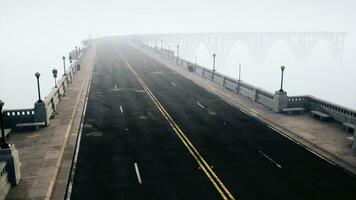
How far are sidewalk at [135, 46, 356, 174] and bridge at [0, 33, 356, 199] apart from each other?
0.07 meters

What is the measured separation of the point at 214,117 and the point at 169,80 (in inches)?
865

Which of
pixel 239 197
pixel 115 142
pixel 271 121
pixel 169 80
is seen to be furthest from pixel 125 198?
pixel 169 80

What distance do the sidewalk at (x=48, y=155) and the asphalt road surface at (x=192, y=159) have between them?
85 centimetres

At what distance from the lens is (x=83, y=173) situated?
1925 centimetres

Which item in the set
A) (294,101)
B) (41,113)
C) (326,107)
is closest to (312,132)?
(326,107)

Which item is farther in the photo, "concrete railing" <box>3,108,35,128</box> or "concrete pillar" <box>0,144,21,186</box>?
"concrete railing" <box>3,108,35,128</box>

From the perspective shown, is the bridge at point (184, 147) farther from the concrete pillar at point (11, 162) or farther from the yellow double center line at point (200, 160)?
the concrete pillar at point (11, 162)

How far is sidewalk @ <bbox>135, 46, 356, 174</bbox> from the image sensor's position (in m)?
21.9

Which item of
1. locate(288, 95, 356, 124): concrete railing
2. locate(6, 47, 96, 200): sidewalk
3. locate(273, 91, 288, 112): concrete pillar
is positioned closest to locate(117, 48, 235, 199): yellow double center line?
locate(6, 47, 96, 200): sidewalk

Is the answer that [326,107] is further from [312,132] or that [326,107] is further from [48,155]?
[48,155]

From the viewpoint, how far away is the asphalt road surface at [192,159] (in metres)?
17.3

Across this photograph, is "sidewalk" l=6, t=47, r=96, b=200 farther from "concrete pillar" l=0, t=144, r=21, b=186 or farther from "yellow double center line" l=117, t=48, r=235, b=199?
"yellow double center line" l=117, t=48, r=235, b=199

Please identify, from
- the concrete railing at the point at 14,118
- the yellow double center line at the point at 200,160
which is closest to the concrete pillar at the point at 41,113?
the concrete railing at the point at 14,118

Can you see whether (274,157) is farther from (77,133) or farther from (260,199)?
(77,133)
